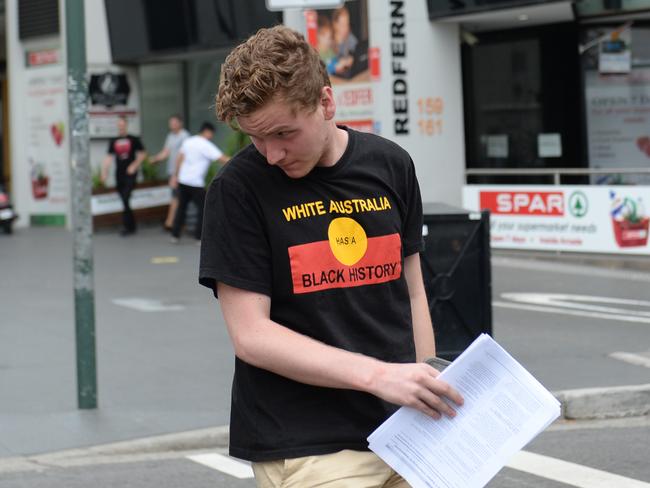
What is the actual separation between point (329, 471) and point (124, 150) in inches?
839

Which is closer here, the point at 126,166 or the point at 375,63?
the point at 375,63

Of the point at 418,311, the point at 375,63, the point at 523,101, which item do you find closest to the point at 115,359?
the point at 418,311

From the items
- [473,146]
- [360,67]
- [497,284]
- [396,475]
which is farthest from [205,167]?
[396,475]

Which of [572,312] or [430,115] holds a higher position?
[430,115]

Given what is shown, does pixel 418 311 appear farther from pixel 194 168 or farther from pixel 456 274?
pixel 194 168

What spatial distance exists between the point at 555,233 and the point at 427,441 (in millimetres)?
14991

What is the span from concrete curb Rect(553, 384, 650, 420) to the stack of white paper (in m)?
5.65

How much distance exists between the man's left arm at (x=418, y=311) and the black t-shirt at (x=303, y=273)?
0.22 m

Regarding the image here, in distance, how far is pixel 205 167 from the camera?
20578 mm

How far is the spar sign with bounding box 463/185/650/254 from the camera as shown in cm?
1669

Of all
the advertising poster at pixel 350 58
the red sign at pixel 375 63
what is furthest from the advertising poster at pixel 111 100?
the red sign at pixel 375 63

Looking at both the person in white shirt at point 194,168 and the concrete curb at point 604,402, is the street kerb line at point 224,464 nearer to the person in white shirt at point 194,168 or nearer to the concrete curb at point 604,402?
the concrete curb at point 604,402

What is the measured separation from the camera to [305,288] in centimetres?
303

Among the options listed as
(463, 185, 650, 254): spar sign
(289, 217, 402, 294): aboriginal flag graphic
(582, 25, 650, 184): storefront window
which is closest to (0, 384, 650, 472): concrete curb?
(289, 217, 402, 294): aboriginal flag graphic
